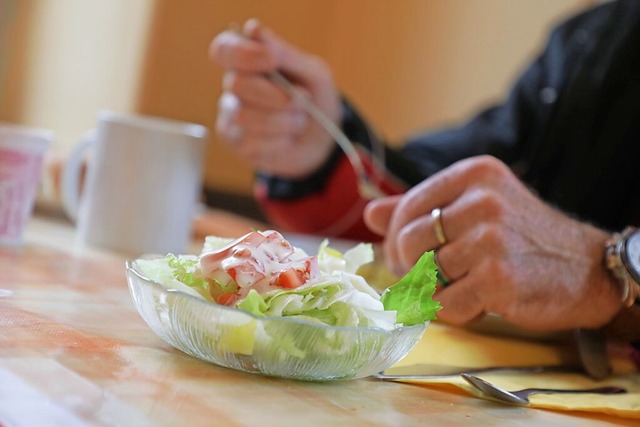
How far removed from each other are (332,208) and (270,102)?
257 mm

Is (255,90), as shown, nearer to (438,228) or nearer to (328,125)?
(328,125)

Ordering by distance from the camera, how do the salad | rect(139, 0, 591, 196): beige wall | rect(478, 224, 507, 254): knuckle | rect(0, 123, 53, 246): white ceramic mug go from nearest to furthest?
the salad < rect(478, 224, 507, 254): knuckle < rect(0, 123, 53, 246): white ceramic mug < rect(139, 0, 591, 196): beige wall

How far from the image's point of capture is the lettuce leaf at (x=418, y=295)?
511mm

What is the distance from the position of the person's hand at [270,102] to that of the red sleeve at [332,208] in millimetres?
42

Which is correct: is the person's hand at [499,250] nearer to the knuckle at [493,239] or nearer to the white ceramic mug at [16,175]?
the knuckle at [493,239]

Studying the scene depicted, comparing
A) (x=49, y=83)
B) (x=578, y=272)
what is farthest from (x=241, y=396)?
(x=49, y=83)

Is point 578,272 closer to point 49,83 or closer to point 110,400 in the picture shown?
point 110,400

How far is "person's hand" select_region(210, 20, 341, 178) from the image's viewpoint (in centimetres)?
103

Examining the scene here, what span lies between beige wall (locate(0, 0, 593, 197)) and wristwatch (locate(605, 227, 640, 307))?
1288 millimetres

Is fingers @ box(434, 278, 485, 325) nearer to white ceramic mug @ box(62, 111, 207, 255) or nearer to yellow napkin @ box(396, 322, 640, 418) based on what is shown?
yellow napkin @ box(396, 322, 640, 418)

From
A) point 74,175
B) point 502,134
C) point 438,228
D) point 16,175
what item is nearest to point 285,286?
point 438,228

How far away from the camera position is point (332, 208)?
1312 millimetres

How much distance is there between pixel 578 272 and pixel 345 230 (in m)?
0.64

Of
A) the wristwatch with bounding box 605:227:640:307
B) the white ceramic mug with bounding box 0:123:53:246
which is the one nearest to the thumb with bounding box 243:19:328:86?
the white ceramic mug with bounding box 0:123:53:246
